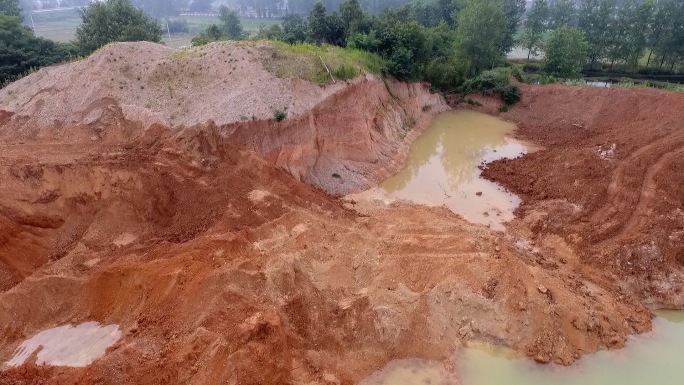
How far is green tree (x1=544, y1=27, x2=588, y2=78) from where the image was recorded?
106 feet

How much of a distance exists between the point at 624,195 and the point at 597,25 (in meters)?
28.7

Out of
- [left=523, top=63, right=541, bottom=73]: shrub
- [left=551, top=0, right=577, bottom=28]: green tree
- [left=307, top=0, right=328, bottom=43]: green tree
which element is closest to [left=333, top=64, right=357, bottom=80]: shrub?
[left=307, top=0, right=328, bottom=43]: green tree

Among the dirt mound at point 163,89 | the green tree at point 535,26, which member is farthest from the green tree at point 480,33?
the dirt mound at point 163,89

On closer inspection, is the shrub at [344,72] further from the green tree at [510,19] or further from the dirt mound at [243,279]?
the green tree at [510,19]

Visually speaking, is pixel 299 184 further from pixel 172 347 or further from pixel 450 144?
pixel 450 144

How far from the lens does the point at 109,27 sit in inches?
1132

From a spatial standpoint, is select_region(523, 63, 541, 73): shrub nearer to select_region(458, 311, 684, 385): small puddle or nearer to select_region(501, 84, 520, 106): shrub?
select_region(501, 84, 520, 106): shrub

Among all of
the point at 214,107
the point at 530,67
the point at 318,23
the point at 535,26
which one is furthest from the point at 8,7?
the point at 535,26

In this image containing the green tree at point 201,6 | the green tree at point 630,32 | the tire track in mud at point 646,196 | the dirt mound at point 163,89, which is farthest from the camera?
the green tree at point 201,6

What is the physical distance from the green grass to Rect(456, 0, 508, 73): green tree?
1131 centimetres

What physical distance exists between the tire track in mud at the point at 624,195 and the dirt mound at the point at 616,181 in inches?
1.2

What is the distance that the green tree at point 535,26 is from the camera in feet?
133

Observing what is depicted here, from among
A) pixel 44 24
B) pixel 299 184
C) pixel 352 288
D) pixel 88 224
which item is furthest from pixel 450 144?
pixel 44 24

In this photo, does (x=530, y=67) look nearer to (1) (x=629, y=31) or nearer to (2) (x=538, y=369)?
(1) (x=629, y=31)
